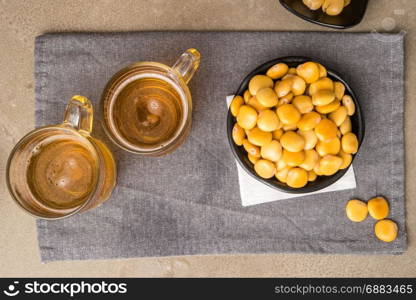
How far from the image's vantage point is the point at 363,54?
1.82ft

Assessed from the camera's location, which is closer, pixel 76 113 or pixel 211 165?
pixel 76 113

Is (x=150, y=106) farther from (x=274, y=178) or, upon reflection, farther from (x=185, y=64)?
(x=274, y=178)

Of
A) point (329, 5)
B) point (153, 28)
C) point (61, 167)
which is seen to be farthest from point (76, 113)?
point (329, 5)

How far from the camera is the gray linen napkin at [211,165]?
21.6 inches

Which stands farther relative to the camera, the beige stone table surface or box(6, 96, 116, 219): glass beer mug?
the beige stone table surface

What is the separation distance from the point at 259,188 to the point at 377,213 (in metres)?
0.18

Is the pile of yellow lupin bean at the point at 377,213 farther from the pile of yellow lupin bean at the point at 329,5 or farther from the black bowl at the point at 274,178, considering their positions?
the pile of yellow lupin bean at the point at 329,5

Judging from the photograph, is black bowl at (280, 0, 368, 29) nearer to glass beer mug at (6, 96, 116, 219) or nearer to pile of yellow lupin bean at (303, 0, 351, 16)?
pile of yellow lupin bean at (303, 0, 351, 16)

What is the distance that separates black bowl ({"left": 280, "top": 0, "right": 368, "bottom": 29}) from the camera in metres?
0.53

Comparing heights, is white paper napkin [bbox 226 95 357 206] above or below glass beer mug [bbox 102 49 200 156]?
below

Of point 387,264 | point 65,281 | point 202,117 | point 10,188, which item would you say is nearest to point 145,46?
point 202,117

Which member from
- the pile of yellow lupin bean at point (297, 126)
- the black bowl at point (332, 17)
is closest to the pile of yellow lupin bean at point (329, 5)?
the black bowl at point (332, 17)

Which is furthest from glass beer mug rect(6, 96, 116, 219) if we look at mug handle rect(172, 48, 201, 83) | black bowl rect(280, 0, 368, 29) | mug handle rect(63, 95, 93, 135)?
black bowl rect(280, 0, 368, 29)

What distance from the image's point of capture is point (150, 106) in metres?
0.49
